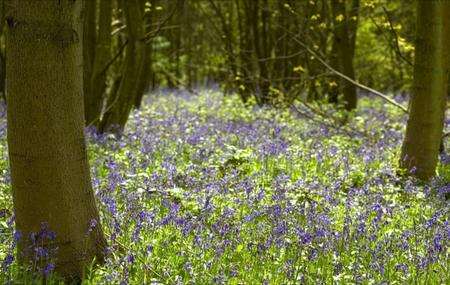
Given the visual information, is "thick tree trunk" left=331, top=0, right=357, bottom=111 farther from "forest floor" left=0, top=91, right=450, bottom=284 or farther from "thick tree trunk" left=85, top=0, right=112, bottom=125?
"thick tree trunk" left=85, top=0, right=112, bottom=125

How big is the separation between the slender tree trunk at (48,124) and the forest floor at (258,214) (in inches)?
9.6

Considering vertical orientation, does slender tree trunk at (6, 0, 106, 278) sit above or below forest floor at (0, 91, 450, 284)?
above

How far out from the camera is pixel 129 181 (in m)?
6.08

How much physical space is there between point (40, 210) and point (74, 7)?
123 cm

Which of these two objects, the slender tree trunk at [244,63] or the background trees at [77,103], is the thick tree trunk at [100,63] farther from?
the slender tree trunk at [244,63]

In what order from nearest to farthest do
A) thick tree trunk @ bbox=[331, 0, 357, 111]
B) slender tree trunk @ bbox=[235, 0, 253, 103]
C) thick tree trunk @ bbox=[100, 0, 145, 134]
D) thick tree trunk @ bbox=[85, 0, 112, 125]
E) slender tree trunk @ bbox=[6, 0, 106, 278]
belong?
slender tree trunk @ bbox=[6, 0, 106, 278] → thick tree trunk @ bbox=[100, 0, 145, 134] → thick tree trunk @ bbox=[85, 0, 112, 125] → thick tree trunk @ bbox=[331, 0, 357, 111] → slender tree trunk @ bbox=[235, 0, 253, 103]

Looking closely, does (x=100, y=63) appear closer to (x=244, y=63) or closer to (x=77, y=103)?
(x=244, y=63)

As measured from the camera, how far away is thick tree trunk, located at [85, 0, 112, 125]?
34.2ft

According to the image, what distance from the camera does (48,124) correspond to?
3.75m

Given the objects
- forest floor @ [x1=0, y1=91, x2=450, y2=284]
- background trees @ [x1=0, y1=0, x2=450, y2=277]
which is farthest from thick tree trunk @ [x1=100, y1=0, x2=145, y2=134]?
forest floor @ [x1=0, y1=91, x2=450, y2=284]

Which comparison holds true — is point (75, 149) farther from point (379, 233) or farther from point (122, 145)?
point (122, 145)

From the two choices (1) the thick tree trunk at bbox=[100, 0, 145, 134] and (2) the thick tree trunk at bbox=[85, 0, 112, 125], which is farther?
(2) the thick tree trunk at bbox=[85, 0, 112, 125]

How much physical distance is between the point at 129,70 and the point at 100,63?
904 millimetres

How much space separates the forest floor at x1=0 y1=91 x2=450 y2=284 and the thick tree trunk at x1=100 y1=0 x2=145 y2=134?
0.51m
